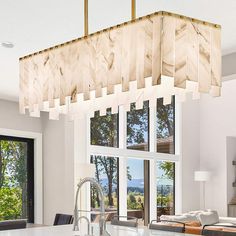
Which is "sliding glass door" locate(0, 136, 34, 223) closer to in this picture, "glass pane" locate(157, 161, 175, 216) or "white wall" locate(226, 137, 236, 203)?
"glass pane" locate(157, 161, 175, 216)

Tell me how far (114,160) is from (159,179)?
1.59m

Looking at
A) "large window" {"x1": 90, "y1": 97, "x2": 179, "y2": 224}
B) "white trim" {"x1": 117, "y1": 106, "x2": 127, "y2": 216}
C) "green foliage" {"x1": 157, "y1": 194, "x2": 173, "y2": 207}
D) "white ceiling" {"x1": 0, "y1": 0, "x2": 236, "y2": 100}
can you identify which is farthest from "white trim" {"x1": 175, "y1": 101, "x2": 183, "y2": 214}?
"white ceiling" {"x1": 0, "y1": 0, "x2": 236, "y2": 100}

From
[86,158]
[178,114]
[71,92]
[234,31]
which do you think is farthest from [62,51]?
[178,114]

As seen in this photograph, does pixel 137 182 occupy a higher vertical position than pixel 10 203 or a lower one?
higher

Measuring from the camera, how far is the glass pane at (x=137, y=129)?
9000 mm

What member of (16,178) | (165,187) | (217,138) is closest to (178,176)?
(165,187)

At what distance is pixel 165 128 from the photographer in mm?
10016

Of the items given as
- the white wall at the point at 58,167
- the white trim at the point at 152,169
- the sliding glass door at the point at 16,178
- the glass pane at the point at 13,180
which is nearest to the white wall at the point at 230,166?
the white trim at the point at 152,169

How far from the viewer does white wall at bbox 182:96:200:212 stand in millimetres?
10305

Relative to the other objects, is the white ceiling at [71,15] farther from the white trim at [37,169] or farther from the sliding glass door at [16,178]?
the sliding glass door at [16,178]

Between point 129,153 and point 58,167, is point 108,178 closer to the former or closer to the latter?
point 129,153

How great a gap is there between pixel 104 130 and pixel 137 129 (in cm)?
102

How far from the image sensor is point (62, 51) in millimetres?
2822

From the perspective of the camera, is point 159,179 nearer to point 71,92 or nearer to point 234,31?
point 234,31
